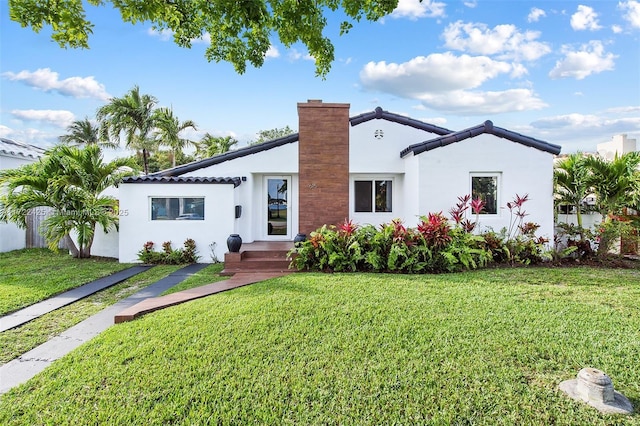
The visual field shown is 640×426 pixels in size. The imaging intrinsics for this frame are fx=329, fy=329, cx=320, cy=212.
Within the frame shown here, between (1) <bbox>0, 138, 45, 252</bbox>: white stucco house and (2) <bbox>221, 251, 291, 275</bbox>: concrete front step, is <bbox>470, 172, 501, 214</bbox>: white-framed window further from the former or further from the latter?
(1) <bbox>0, 138, 45, 252</bbox>: white stucco house

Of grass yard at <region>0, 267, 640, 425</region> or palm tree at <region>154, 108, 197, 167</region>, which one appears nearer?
grass yard at <region>0, 267, 640, 425</region>

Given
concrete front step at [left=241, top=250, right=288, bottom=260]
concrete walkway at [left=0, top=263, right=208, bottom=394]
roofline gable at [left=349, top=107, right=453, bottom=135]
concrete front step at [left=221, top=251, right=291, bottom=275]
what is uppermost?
roofline gable at [left=349, top=107, right=453, bottom=135]

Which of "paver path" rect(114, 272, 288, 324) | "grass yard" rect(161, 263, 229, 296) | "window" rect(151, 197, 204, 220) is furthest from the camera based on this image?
"window" rect(151, 197, 204, 220)

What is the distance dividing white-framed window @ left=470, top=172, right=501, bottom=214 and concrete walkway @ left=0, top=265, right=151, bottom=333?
36.6 feet

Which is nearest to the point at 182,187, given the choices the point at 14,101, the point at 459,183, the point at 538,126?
the point at 14,101

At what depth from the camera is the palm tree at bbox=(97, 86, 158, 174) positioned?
22.3 m

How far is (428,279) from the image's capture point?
303 inches

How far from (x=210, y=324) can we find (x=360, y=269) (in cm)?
479

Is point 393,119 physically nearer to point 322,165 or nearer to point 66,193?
point 322,165

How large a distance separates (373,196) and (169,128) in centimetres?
1817

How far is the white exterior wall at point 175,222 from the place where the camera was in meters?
11.5

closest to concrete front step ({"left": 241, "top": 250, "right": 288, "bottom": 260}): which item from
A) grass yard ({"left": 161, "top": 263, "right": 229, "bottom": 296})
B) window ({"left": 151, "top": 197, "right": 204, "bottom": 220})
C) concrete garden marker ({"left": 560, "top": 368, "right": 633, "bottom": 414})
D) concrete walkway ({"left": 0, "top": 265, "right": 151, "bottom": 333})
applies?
grass yard ({"left": 161, "top": 263, "right": 229, "bottom": 296})

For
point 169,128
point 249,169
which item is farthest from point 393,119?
point 169,128

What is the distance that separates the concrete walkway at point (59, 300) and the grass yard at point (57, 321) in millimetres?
148
